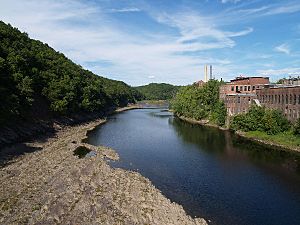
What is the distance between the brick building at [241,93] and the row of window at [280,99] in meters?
3.42

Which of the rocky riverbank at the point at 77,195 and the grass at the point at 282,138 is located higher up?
the grass at the point at 282,138

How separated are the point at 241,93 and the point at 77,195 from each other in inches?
2570

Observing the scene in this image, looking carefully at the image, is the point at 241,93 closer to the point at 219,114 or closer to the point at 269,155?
the point at 219,114

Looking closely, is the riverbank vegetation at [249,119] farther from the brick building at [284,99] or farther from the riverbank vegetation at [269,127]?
the brick building at [284,99]

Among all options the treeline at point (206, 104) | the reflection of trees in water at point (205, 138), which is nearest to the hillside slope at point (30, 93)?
the reflection of trees in water at point (205, 138)

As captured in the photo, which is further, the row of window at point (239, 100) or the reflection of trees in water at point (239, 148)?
the row of window at point (239, 100)

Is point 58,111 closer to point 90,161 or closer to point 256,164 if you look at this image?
point 90,161

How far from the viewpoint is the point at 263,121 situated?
2638 inches

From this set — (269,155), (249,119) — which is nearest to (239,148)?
(269,155)

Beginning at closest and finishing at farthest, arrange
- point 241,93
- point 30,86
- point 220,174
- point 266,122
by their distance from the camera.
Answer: point 220,174
point 266,122
point 30,86
point 241,93

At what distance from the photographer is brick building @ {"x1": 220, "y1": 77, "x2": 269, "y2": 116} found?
273 feet

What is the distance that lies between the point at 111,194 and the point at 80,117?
6592 cm

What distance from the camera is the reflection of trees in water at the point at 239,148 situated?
160ft

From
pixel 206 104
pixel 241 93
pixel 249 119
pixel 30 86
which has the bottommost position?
pixel 249 119
